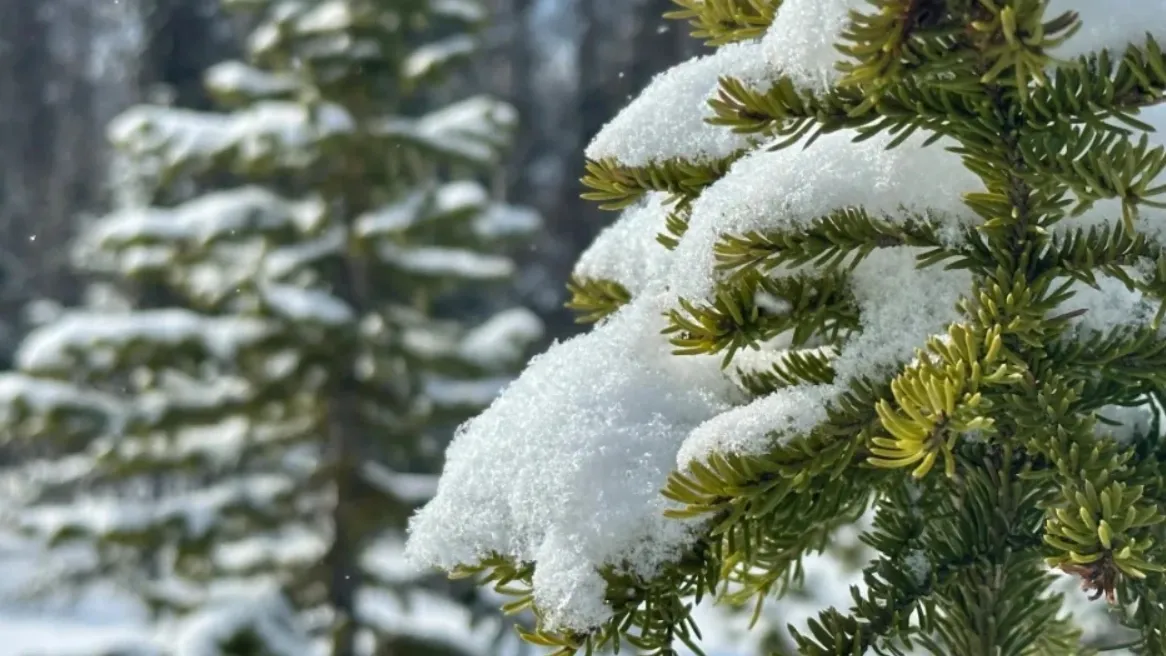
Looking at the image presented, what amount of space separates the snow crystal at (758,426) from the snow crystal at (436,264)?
5.54 meters

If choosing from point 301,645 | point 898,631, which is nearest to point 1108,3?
point 898,631

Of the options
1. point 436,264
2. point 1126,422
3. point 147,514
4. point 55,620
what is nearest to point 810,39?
point 1126,422

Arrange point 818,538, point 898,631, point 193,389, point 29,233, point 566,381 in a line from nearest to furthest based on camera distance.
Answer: point 898,631
point 566,381
point 818,538
point 193,389
point 29,233

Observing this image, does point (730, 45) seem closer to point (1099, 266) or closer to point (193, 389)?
point (1099, 266)

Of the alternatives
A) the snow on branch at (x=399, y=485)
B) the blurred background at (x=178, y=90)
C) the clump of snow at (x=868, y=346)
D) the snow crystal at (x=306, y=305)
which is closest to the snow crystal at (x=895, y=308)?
the clump of snow at (x=868, y=346)

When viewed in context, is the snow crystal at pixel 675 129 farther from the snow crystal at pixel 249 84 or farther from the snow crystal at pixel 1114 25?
the snow crystal at pixel 249 84

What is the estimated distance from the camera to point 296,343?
6215 mm

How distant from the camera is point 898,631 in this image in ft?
3.49

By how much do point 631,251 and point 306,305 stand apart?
4.82 m

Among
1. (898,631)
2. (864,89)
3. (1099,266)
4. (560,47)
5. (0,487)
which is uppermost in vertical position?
(864,89)

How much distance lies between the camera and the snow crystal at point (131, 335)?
600cm

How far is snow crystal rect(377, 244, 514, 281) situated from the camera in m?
6.52

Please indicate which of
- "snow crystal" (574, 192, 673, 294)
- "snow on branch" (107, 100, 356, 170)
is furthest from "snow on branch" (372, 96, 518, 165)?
"snow crystal" (574, 192, 673, 294)

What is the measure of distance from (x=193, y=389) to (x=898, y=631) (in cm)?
618
